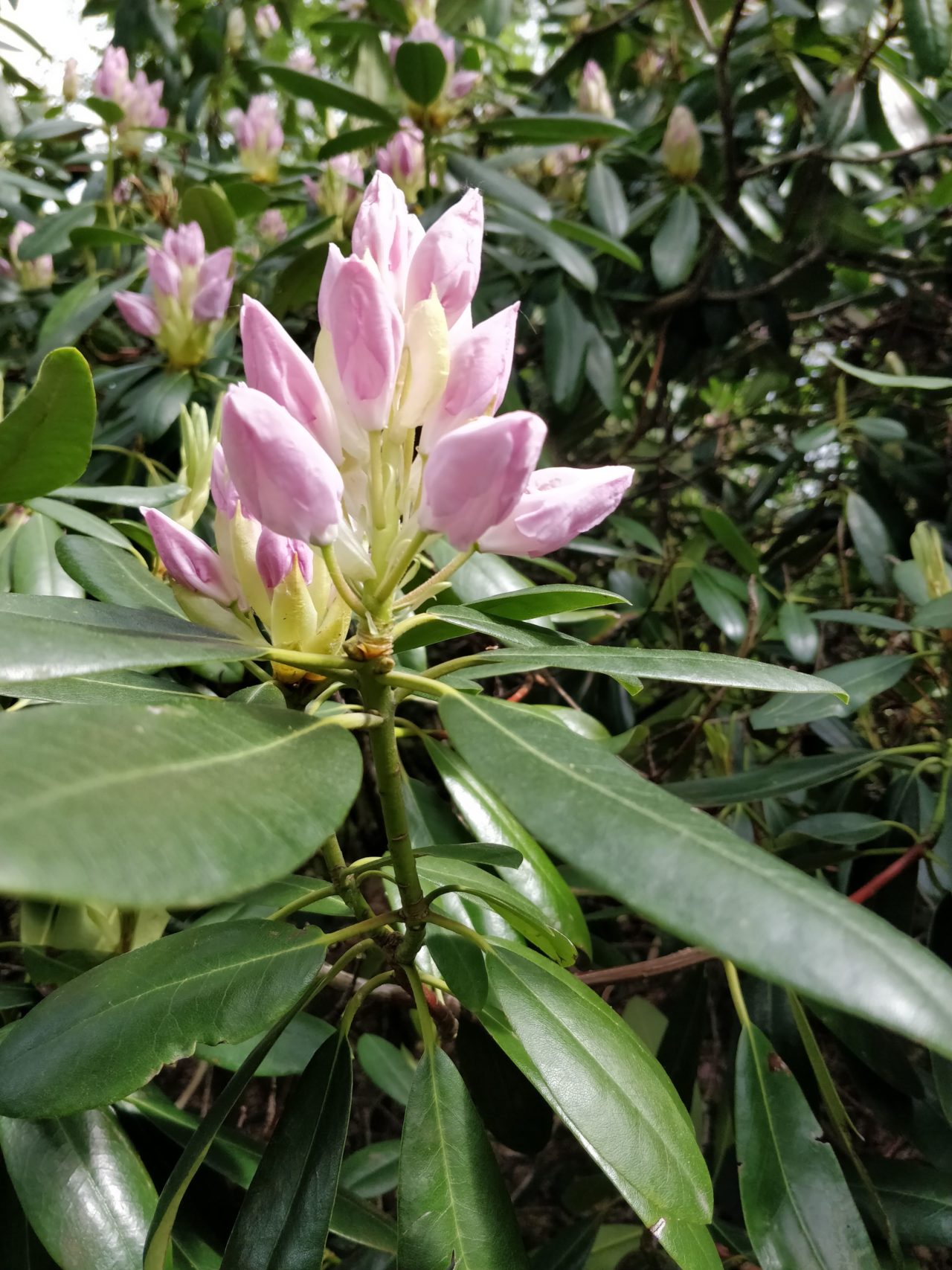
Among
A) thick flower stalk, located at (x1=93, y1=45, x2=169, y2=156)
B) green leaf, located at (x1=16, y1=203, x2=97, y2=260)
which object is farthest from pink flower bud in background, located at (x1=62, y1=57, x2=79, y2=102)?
green leaf, located at (x1=16, y1=203, x2=97, y2=260)

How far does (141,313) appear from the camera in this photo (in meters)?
1.21

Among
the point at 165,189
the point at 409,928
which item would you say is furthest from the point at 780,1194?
the point at 165,189

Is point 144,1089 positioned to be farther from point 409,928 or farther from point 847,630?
point 847,630

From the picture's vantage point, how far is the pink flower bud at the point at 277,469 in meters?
0.35

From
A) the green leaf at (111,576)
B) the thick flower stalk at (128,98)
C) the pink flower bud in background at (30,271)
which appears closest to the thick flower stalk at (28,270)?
the pink flower bud in background at (30,271)

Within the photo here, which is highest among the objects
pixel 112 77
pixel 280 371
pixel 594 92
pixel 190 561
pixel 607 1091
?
pixel 112 77

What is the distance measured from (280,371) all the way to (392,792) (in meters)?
0.22

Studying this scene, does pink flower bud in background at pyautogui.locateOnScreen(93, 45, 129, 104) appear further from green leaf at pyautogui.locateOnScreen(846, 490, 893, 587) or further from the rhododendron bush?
green leaf at pyautogui.locateOnScreen(846, 490, 893, 587)

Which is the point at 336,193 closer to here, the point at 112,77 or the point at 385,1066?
the point at 112,77

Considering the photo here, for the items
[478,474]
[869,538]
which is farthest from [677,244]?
[478,474]

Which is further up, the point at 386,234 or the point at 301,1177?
the point at 386,234

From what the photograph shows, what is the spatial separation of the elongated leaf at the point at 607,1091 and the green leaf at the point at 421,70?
1.33 m

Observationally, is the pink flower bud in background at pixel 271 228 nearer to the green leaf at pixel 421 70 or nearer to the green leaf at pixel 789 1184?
the green leaf at pixel 421 70

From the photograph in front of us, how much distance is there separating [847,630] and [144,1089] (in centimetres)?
149
